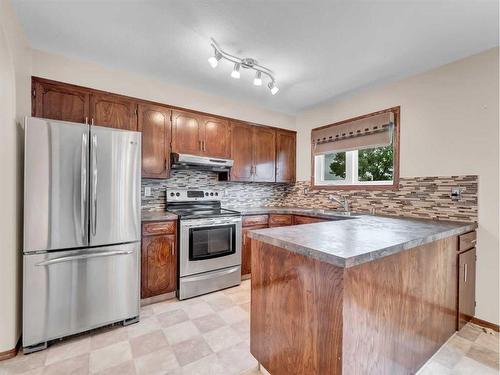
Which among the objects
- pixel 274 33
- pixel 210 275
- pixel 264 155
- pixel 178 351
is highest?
pixel 274 33

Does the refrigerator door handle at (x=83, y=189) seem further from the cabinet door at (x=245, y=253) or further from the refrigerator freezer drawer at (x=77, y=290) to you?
the cabinet door at (x=245, y=253)

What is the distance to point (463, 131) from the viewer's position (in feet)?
7.35

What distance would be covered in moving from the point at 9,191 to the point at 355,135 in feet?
11.7

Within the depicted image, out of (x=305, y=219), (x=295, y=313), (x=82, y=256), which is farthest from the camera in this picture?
(x=305, y=219)

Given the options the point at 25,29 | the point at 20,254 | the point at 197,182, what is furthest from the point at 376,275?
the point at 25,29

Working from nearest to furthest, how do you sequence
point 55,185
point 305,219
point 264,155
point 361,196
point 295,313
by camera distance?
point 295,313 → point 55,185 → point 361,196 → point 305,219 → point 264,155

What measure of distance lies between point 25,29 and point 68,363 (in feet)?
8.67

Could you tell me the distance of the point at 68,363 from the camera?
1.63 meters

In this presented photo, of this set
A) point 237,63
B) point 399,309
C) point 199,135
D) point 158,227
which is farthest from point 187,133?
point 399,309

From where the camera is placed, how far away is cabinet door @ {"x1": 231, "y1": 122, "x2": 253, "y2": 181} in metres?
3.47

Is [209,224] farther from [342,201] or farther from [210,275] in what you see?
[342,201]

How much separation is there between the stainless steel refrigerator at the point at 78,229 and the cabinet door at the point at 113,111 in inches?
23.9

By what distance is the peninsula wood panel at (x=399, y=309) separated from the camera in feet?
3.50

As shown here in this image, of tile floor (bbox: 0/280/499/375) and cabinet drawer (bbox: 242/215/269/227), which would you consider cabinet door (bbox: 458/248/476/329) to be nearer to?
tile floor (bbox: 0/280/499/375)
